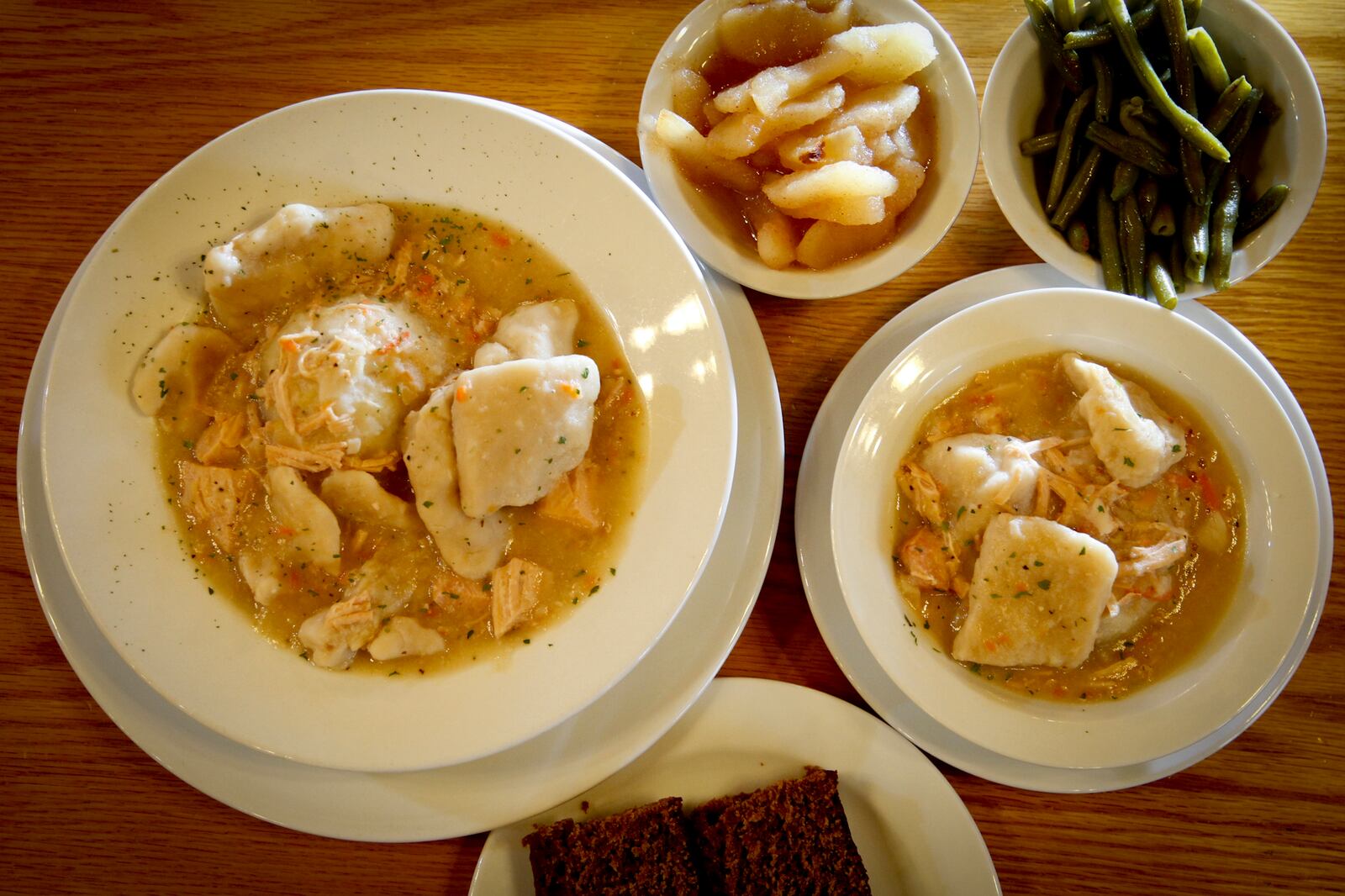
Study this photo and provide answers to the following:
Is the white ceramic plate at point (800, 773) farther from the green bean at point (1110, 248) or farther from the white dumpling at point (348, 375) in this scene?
the green bean at point (1110, 248)

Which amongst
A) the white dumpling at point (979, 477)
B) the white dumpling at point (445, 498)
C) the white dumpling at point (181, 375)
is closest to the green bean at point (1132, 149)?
the white dumpling at point (979, 477)

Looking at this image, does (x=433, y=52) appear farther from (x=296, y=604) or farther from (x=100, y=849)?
(x=100, y=849)

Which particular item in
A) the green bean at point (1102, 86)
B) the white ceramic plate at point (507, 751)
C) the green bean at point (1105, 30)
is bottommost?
the white ceramic plate at point (507, 751)

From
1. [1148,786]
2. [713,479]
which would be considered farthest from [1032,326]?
[1148,786]


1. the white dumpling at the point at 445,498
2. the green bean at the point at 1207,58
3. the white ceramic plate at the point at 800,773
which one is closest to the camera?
the green bean at the point at 1207,58

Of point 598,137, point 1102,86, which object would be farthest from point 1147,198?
point 598,137

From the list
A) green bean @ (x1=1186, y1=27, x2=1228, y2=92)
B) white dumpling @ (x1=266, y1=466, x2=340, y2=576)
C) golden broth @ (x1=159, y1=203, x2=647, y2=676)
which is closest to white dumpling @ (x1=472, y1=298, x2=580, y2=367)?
golden broth @ (x1=159, y1=203, x2=647, y2=676)
